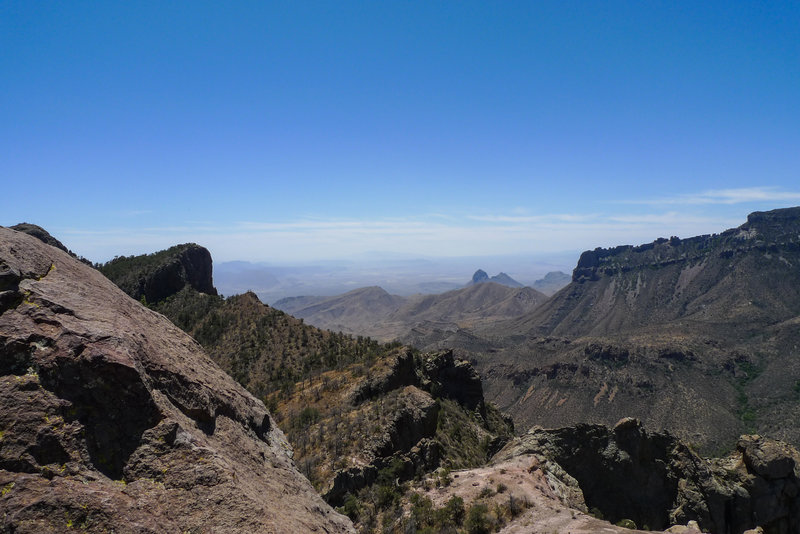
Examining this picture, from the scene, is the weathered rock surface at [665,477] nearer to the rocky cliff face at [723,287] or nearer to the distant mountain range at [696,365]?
the distant mountain range at [696,365]

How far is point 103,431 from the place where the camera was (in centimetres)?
629

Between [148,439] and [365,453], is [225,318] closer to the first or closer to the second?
[365,453]

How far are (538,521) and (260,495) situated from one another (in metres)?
14.1

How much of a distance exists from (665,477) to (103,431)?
29.1 meters

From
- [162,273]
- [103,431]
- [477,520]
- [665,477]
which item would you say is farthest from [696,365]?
[103,431]

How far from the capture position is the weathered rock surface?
76.5ft

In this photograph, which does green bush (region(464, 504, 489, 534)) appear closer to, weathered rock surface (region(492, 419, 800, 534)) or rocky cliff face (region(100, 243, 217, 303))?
weathered rock surface (region(492, 419, 800, 534))

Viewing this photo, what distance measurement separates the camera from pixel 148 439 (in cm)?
666

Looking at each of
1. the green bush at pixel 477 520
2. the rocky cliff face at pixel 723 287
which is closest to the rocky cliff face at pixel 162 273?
the green bush at pixel 477 520

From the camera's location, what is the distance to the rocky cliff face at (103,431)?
214 inches

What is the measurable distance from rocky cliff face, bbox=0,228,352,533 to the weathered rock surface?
790 inches

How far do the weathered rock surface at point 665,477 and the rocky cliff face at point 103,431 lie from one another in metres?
20.1

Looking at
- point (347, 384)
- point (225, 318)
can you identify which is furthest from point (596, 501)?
point (225, 318)

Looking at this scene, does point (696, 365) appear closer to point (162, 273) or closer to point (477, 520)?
point (477, 520)
